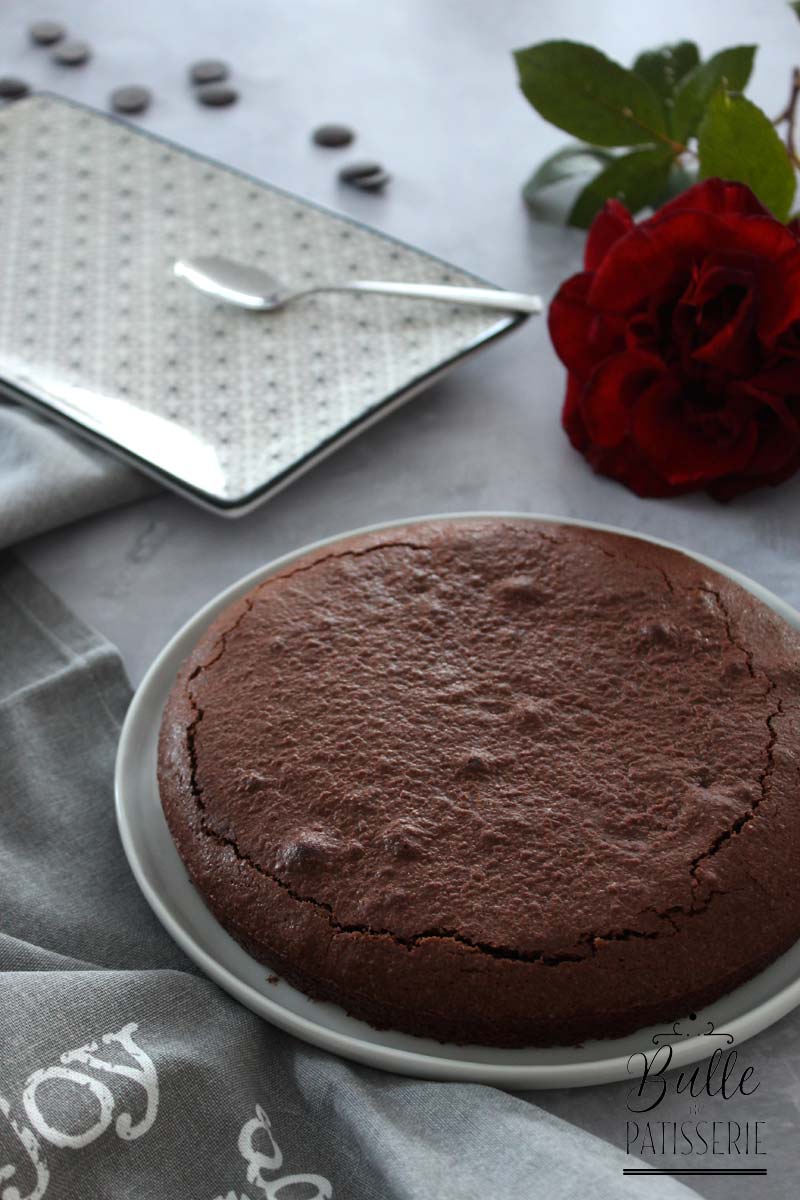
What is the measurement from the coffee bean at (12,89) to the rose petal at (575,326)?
1.15 meters

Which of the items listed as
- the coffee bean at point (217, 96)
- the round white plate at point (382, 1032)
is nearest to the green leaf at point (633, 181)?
the coffee bean at point (217, 96)

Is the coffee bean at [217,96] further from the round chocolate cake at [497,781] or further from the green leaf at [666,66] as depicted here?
the round chocolate cake at [497,781]

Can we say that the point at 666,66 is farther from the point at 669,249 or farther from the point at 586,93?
the point at 669,249

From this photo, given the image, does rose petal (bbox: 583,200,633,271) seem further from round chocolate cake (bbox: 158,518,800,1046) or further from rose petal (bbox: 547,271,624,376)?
round chocolate cake (bbox: 158,518,800,1046)

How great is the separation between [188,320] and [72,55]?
86 centimetres

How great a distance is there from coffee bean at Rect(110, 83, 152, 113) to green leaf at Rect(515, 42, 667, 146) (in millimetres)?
790

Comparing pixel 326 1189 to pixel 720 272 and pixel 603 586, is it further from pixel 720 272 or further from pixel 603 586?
pixel 720 272

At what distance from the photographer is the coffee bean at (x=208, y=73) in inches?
78.7

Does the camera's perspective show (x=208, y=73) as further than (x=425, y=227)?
Yes

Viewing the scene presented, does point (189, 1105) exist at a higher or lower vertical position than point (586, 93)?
lower

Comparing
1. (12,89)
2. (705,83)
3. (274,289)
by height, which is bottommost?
(12,89)

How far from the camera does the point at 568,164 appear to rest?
163 centimetres

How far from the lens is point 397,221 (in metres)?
1.71

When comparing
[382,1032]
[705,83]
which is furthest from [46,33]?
[382,1032]
